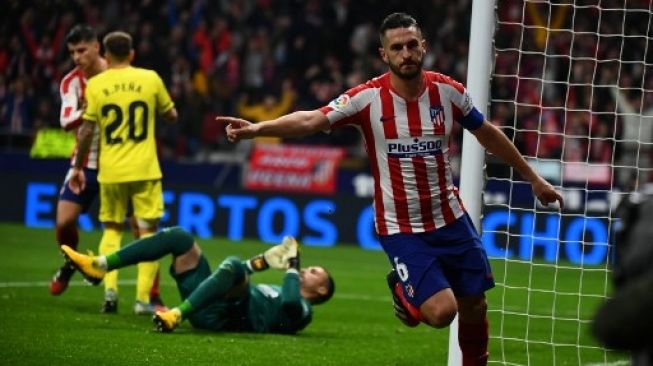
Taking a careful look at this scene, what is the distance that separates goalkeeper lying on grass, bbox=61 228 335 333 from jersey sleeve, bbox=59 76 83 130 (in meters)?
1.75

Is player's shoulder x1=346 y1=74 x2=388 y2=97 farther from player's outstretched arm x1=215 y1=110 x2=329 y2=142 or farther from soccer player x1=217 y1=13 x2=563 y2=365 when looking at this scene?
player's outstretched arm x1=215 y1=110 x2=329 y2=142

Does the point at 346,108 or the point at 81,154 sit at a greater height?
the point at 346,108

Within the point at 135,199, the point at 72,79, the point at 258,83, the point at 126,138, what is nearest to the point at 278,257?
the point at 135,199

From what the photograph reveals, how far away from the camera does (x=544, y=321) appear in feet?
32.9

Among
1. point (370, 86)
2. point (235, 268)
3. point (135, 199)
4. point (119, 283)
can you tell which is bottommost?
point (119, 283)

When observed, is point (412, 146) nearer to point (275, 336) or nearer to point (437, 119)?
point (437, 119)

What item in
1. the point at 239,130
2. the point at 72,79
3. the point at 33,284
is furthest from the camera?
the point at 33,284

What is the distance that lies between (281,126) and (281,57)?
15.7 metres

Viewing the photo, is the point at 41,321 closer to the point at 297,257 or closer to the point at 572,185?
the point at 297,257

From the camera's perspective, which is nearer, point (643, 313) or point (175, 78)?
point (643, 313)

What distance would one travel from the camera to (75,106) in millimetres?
9695

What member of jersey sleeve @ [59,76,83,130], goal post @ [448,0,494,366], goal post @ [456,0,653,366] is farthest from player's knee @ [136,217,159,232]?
goal post @ [448,0,494,366]

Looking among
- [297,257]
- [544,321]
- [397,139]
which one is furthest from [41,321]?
[544,321]

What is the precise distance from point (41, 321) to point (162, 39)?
13621 millimetres
